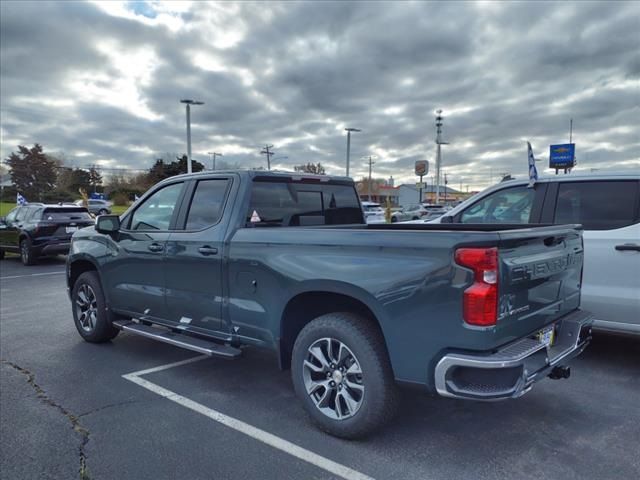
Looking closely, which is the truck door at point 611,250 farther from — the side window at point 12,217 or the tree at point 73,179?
the tree at point 73,179

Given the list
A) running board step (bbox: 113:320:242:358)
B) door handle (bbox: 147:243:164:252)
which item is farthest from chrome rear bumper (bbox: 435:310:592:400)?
door handle (bbox: 147:243:164:252)

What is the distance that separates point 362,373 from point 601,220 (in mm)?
3153

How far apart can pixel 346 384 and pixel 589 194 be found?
3348 millimetres

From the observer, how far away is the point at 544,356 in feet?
9.78

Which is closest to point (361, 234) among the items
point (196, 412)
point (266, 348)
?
point (266, 348)

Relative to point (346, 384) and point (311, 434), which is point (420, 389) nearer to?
point (346, 384)

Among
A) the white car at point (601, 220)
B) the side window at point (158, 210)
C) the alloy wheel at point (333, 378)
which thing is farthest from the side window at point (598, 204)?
the side window at point (158, 210)

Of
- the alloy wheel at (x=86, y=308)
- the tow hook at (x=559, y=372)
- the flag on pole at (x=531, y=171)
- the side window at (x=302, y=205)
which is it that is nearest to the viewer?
the tow hook at (x=559, y=372)

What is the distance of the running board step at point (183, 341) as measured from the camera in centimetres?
378

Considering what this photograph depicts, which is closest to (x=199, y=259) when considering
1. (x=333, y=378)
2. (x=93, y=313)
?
(x=333, y=378)

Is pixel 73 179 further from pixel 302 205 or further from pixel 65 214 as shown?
pixel 302 205

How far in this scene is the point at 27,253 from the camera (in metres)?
12.8

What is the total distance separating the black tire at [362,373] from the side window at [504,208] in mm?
2872

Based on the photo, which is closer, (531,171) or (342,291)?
(342,291)
